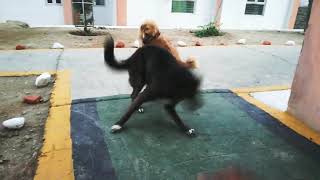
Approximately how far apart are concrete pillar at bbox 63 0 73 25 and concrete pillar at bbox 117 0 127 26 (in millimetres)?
1674

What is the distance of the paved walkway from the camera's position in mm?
4141

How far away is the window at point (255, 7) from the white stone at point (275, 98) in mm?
9094

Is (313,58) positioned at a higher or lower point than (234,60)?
higher

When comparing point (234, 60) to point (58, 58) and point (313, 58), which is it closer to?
point (313, 58)

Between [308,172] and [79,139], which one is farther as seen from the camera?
[79,139]

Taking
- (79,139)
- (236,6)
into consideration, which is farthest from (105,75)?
(236,6)

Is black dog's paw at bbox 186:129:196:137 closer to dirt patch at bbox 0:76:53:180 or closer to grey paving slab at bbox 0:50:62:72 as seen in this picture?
dirt patch at bbox 0:76:53:180

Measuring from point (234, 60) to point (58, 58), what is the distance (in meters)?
3.26

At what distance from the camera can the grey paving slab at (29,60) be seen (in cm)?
472

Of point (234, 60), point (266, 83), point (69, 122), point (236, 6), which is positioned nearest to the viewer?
point (69, 122)

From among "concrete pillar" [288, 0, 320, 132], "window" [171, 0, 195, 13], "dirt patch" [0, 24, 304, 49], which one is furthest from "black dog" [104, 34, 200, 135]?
"window" [171, 0, 195, 13]

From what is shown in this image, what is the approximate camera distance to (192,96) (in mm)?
2541

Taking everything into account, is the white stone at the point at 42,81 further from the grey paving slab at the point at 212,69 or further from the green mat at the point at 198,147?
the green mat at the point at 198,147

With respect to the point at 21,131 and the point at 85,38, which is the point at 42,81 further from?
the point at 85,38
